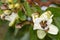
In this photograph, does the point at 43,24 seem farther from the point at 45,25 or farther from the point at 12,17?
the point at 12,17

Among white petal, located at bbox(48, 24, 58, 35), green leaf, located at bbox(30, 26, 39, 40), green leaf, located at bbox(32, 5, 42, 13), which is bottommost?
green leaf, located at bbox(30, 26, 39, 40)

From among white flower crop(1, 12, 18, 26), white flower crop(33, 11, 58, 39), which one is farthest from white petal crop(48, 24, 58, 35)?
white flower crop(1, 12, 18, 26)

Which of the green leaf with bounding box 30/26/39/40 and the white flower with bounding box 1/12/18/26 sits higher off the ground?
the white flower with bounding box 1/12/18/26

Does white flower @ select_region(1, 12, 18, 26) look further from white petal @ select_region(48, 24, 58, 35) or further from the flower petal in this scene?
white petal @ select_region(48, 24, 58, 35)

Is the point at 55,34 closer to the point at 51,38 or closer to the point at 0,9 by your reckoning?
the point at 51,38

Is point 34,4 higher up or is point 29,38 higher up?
point 34,4

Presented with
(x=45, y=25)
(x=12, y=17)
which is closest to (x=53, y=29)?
(x=45, y=25)

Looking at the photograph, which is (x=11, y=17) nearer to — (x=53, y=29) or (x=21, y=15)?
(x=21, y=15)

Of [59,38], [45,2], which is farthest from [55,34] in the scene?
[45,2]

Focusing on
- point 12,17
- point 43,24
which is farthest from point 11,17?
point 43,24
